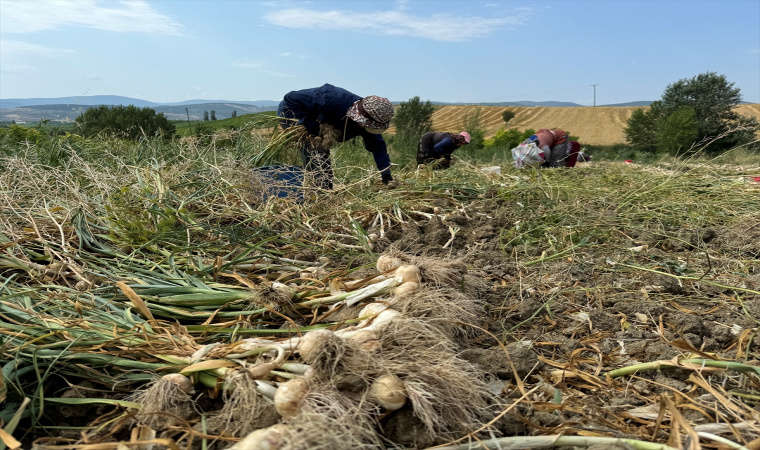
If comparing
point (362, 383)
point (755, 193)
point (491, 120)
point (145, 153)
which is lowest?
point (362, 383)

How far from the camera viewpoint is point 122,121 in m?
8.79

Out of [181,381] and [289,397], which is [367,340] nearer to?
[289,397]

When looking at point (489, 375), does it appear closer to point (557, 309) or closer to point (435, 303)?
point (435, 303)

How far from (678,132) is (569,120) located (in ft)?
57.7

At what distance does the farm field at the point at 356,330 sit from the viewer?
1203 mm

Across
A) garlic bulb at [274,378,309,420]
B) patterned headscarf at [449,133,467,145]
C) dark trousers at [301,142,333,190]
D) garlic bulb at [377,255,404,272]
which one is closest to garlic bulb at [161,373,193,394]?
garlic bulb at [274,378,309,420]

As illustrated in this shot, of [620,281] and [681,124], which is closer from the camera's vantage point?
[620,281]

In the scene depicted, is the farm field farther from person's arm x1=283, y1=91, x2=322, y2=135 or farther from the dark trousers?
person's arm x1=283, y1=91, x2=322, y2=135

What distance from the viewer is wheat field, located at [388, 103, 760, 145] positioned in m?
32.4

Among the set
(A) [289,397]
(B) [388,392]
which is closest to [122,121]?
(A) [289,397]

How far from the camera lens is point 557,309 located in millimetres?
2098

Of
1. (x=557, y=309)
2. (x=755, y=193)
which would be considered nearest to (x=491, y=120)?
(x=755, y=193)

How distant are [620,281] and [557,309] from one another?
0.57 meters

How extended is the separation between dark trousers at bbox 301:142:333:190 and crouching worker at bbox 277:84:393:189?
0.01 metres
